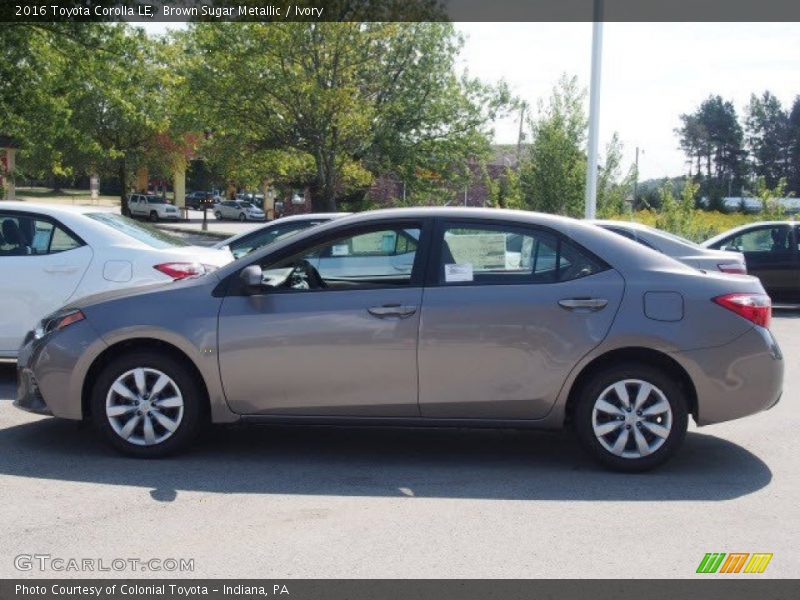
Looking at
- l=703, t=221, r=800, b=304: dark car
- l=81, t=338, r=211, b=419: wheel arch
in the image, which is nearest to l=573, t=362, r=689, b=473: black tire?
l=81, t=338, r=211, b=419: wheel arch

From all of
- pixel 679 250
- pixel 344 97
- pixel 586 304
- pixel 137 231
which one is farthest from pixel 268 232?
pixel 344 97

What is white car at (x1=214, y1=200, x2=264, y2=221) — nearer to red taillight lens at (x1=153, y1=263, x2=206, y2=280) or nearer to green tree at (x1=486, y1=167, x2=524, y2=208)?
green tree at (x1=486, y1=167, x2=524, y2=208)

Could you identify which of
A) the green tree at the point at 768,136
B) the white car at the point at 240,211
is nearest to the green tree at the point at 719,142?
the green tree at the point at 768,136

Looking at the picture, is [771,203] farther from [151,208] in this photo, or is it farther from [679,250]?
[151,208]

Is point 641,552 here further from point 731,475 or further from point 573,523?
point 731,475

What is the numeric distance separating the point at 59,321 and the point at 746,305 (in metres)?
4.44

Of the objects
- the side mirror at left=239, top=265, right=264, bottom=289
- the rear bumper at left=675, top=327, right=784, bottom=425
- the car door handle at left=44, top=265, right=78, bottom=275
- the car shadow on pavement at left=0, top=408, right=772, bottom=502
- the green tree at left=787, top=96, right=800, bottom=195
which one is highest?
the green tree at left=787, top=96, right=800, bottom=195

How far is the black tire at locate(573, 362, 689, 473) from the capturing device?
6.11m

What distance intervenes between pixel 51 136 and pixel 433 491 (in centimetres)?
3196

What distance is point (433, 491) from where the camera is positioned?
19.1 ft

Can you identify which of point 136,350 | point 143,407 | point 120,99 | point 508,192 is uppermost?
point 120,99

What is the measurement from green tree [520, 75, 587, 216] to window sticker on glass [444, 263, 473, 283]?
19.1m

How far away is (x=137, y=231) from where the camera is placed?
9.19 metres
